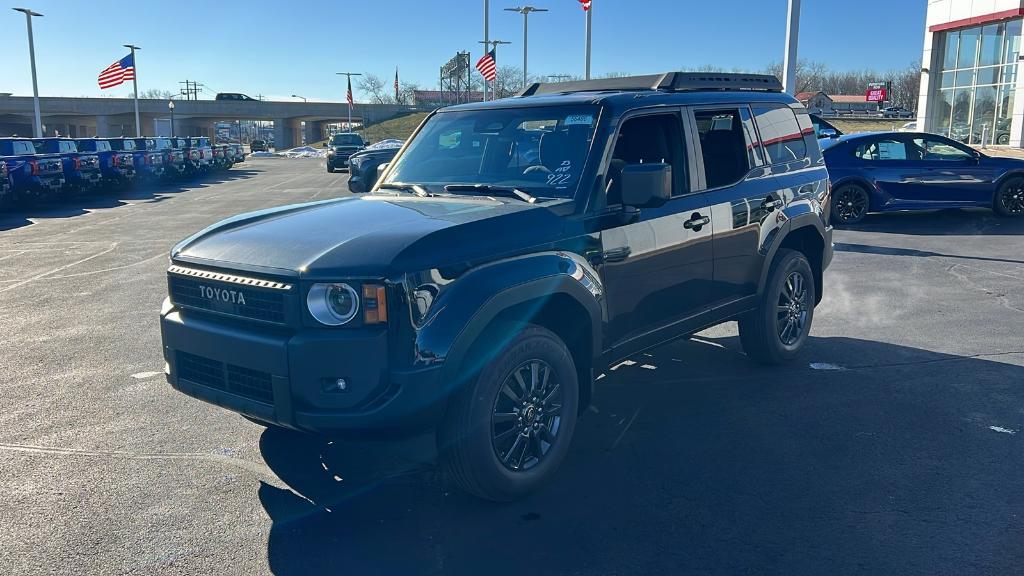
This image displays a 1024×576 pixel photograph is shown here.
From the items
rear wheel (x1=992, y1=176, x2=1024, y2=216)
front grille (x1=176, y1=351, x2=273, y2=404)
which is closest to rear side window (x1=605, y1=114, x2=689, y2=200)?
front grille (x1=176, y1=351, x2=273, y2=404)

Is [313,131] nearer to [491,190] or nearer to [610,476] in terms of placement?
[491,190]

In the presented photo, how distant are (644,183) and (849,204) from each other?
36.7 ft

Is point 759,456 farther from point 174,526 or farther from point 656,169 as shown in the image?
point 174,526

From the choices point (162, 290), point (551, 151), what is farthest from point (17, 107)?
point (551, 151)

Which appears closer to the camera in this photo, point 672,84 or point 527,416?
point 527,416

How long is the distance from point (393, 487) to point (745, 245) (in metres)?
2.82

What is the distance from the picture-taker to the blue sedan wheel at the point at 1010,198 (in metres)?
14.1

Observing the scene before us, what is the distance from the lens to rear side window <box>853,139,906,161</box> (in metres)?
13.7

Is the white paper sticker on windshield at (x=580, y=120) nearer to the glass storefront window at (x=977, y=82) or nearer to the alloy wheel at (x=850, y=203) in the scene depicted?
the alloy wheel at (x=850, y=203)

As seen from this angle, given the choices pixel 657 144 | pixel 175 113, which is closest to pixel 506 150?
pixel 657 144

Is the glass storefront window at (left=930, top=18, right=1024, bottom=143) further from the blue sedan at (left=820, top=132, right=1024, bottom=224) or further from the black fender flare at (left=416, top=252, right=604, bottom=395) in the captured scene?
the black fender flare at (left=416, top=252, right=604, bottom=395)

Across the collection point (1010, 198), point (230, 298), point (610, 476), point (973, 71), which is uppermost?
point (973, 71)

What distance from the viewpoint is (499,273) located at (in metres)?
3.73

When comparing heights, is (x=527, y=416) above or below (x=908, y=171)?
below
